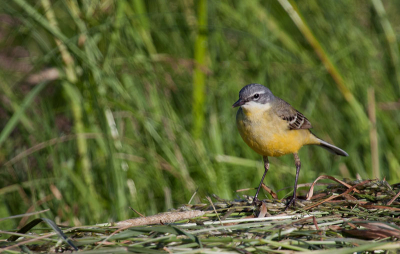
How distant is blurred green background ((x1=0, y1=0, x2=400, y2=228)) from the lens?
5047mm

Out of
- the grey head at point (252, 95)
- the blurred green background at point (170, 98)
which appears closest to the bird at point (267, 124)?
the grey head at point (252, 95)

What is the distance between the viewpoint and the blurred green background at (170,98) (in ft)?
16.6

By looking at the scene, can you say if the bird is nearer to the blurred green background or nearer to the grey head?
the grey head

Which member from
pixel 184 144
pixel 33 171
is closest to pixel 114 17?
pixel 184 144

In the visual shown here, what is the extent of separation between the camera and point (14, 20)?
241 inches

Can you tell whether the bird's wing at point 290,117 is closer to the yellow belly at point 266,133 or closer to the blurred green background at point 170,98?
the yellow belly at point 266,133

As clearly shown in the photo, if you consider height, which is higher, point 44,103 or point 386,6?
point 386,6

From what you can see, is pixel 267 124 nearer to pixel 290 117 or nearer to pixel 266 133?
pixel 266 133

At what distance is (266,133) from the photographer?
4.17 m

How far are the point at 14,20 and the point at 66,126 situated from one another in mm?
1549

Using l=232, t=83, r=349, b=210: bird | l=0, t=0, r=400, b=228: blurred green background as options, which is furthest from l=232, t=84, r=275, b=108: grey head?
l=0, t=0, r=400, b=228: blurred green background

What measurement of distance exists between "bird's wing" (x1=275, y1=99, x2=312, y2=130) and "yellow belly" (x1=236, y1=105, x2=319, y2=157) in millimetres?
97

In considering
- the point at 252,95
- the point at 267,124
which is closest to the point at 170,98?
the point at 252,95

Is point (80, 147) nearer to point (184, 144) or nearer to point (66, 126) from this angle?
point (66, 126)
